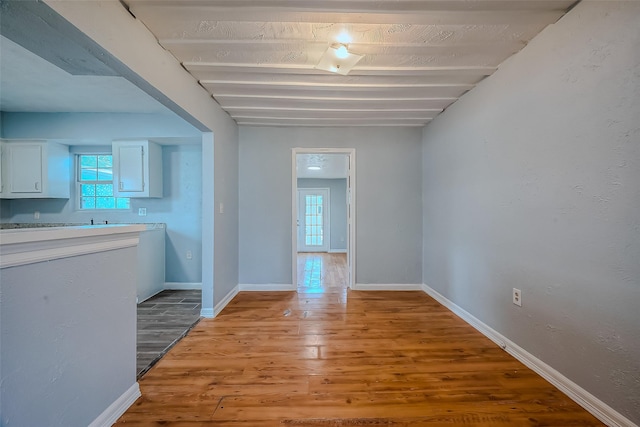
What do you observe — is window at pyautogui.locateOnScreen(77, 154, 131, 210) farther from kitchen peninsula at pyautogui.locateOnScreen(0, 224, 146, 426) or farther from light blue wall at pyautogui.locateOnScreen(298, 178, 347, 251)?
light blue wall at pyautogui.locateOnScreen(298, 178, 347, 251)

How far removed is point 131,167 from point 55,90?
3.36 feet

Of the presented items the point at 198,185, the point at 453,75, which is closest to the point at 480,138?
the point at 453,75

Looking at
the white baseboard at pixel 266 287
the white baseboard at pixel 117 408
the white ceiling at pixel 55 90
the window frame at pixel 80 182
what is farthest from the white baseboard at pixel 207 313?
the white ceiling at pixel 55 90

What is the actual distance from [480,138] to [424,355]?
199cm

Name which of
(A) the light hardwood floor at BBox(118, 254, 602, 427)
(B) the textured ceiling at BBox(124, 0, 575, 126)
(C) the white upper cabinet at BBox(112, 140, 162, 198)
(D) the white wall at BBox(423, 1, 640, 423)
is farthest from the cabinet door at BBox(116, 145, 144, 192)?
(D) the white wall at BBox(423, 1, 640, 423)

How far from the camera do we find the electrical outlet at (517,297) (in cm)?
181

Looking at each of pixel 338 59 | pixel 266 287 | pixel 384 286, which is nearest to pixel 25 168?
pixel 266 287

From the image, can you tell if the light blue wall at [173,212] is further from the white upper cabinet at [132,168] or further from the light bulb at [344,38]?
the light bulb at [344,38]

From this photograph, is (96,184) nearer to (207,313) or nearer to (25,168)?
(25,168)

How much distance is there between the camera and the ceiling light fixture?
65.5 inches

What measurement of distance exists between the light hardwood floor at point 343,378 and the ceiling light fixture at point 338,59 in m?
2.22

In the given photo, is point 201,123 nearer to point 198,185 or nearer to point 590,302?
point 198,185

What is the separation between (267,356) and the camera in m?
1.87

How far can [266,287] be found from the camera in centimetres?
340
